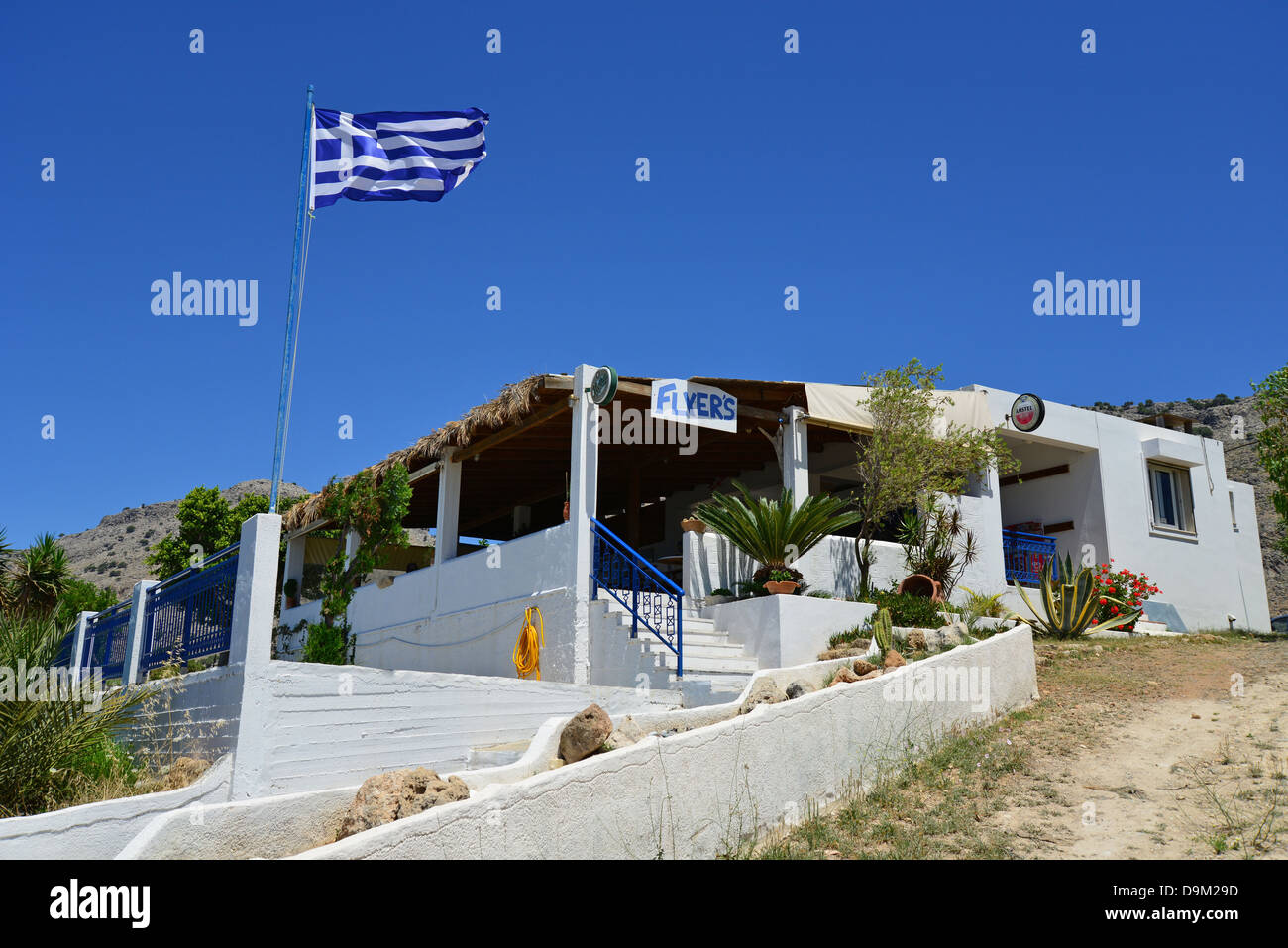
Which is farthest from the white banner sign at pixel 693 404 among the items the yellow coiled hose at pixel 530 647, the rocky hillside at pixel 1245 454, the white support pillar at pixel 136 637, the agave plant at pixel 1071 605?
the rocky hillside at pixel 1245 454

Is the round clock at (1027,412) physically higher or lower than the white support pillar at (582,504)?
higher

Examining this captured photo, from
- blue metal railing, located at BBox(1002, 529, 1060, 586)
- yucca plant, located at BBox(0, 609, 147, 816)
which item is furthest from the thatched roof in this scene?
blue metal railing, located at BBox(1002, 529, 1060, 586)

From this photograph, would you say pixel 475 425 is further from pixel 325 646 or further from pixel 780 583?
pixel 780 583

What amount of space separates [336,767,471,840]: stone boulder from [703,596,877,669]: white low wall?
5.50 meters

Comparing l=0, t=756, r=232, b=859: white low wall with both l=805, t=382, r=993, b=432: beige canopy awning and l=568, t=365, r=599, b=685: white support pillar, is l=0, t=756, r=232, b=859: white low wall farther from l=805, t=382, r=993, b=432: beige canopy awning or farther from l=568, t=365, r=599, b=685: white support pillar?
l=805, t=382, r=993, b=432: beige canopy awning

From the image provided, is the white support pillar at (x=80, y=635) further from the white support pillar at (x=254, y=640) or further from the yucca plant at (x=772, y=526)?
the yucca plant at (x=772, y=526)

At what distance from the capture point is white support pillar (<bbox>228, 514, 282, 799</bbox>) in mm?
7238

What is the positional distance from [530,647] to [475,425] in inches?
124

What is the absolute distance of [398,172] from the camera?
1070 cm

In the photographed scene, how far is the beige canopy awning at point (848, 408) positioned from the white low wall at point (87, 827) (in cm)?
911

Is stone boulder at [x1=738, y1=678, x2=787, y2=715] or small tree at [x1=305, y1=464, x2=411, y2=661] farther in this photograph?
small tree at [x1=305, y1=464, x2=411, y2=661]

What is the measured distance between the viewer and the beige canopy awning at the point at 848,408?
13523mm

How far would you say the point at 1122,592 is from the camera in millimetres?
16078

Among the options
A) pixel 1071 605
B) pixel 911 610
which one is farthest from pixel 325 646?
pixel 1071 605
